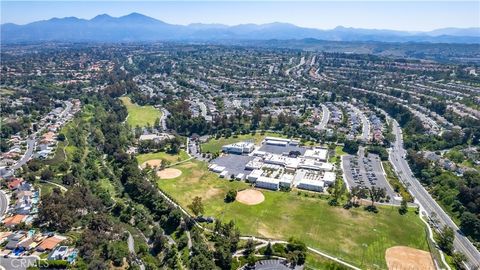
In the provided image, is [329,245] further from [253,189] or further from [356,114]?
[356,114]

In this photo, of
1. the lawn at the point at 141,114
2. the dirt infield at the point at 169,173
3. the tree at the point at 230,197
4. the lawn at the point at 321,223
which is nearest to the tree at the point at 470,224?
the lawn at the point at 321,223

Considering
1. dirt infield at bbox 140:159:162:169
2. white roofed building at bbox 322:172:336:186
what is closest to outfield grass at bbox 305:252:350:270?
white roofed building at bbox 322:172:336:186

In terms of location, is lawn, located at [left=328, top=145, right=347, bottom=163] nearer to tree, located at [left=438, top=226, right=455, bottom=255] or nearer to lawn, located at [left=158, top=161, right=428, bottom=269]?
lawn, located at [left=158, top=161, right=428, bottom=269]

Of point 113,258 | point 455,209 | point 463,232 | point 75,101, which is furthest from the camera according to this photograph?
point 75,101

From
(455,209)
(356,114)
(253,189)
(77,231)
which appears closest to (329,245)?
(253,189)

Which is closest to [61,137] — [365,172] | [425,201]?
[365,172]

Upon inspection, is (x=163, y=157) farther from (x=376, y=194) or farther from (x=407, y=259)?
(x=407, y=259)

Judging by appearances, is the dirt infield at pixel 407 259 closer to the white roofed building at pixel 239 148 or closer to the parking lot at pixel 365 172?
the parking lot at pixel 365 172
